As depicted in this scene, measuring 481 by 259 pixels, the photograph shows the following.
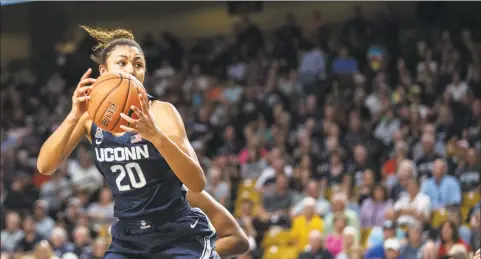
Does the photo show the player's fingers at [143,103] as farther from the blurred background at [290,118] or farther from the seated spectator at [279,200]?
the seated spectator at [279,200]

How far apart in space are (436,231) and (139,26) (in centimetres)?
961

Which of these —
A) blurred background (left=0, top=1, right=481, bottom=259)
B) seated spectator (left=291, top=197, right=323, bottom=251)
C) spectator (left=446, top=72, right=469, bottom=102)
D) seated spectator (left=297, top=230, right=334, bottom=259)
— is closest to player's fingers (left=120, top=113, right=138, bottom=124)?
blurred background (left=0, top=1, right=481, bottom=259)

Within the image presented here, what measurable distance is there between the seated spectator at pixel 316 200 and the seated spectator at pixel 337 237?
555 millimetres

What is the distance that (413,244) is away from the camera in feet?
31.9

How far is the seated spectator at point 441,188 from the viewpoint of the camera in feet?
35.1

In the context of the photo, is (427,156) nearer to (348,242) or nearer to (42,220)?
(348,242)

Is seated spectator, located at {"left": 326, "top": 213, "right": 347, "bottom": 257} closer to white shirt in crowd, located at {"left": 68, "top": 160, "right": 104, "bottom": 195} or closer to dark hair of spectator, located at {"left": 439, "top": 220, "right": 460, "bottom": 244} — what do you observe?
dark hair of spectator, located at {"left": 439, "top": 220, "right": 460, "bottom": 244}

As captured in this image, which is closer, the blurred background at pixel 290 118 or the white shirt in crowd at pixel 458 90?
the blurred background at pixel 290 118

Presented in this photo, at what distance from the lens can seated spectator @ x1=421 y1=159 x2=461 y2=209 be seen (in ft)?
35.1

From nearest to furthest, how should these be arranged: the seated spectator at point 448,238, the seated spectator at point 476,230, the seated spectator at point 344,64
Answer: the seated spectator at point 448,238
the seated spectator at point 476,230
the seated spectator at point 344,64

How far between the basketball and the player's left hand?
8cm

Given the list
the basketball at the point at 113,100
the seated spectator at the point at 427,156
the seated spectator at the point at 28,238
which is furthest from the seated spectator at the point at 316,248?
the basketball at the point at 113,100

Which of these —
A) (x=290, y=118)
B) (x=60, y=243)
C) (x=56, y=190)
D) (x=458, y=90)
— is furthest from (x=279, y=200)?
(x=56, y=190)

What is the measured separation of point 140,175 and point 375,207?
6549 millimetres
